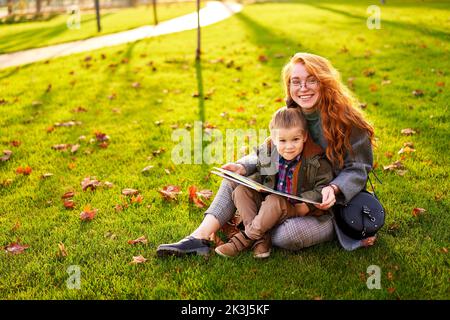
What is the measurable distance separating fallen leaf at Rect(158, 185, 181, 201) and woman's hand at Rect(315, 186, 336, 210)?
161 centimetres

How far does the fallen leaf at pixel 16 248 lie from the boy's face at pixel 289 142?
207cm

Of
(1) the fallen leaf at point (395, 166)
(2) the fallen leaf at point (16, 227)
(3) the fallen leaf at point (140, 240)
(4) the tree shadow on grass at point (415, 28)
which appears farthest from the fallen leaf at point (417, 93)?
(2) the fallen leaf at point (16, 227)

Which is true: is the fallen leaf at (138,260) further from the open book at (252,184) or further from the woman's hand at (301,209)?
the woman's hand at (301,209)

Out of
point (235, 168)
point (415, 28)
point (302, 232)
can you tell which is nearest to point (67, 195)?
point (235, 168)

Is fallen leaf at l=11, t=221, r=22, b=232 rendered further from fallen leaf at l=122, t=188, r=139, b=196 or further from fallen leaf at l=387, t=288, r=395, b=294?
fallen leaf at l=387, t=288, r=395, b=294

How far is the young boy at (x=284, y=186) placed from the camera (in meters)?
3.49

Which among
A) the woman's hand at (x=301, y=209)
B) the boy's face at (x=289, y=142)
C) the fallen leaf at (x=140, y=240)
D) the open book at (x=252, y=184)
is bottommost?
the fallen leaf at (x=140, y=240)

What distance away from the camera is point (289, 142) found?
359 cm

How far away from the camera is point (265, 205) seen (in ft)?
11.4

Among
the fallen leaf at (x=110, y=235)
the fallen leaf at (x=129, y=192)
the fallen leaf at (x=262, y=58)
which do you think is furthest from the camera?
the fallen leaf at (x=262, y=58)

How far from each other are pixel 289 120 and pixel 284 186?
1.58ft

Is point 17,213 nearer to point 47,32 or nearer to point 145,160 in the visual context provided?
point 145,160
